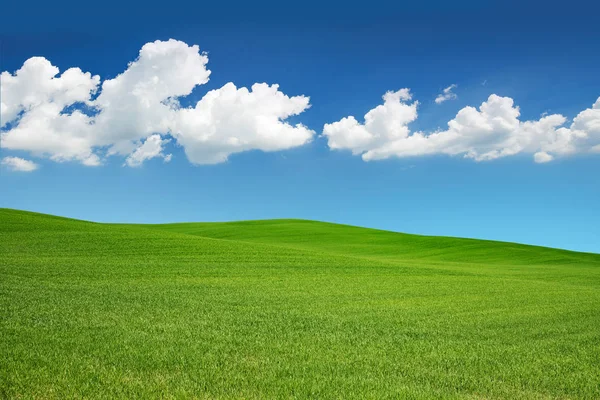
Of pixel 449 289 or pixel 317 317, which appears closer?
pixel 317 317

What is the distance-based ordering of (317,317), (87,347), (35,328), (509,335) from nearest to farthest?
1. (87,347)
2. (35,328)
3. (509,335)
4. (317,317)

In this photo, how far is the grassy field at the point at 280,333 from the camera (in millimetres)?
7797

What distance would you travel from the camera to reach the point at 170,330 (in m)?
11.4

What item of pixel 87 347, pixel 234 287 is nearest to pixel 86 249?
pixel 234 287

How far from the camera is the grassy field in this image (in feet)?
25.6

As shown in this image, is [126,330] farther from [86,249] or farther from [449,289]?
[86,249]

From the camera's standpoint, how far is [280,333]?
11.6 metres

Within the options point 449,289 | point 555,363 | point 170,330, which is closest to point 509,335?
point 555,363

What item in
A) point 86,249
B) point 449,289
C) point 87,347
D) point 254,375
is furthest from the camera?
point 86,249

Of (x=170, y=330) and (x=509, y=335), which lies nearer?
(x=170, y=330)

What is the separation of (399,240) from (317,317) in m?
54.4

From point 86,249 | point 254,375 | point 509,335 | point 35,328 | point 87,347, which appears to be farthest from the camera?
point 86,249

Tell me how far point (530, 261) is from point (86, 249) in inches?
1634

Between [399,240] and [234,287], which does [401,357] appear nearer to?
[234,287]
